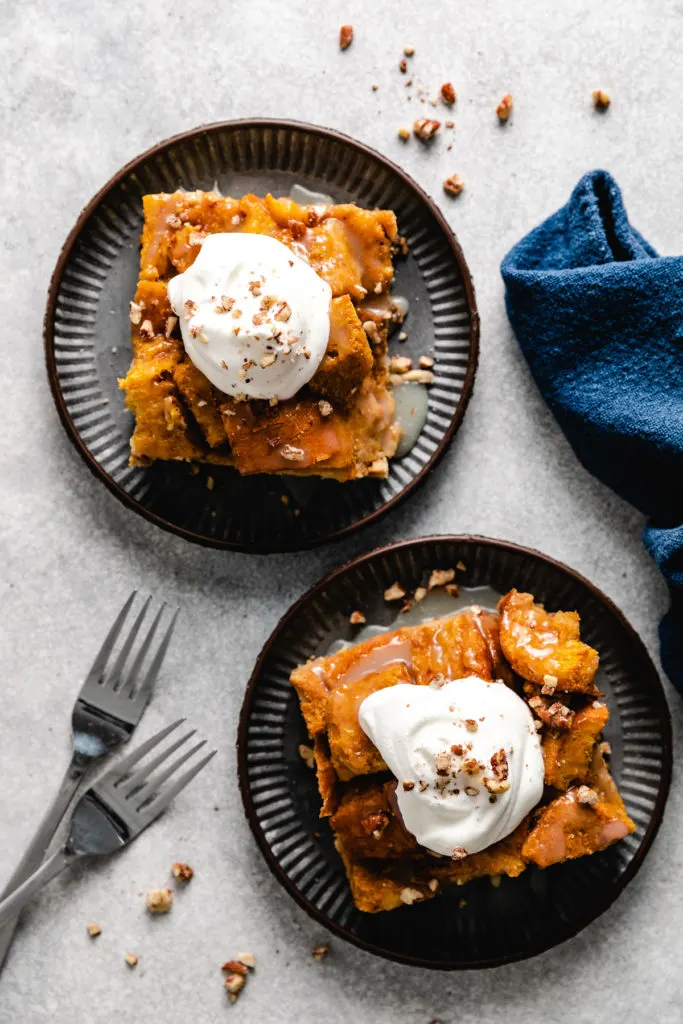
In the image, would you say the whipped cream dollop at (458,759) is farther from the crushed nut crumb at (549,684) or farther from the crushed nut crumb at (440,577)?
the crushed nut crumb at (440,577)

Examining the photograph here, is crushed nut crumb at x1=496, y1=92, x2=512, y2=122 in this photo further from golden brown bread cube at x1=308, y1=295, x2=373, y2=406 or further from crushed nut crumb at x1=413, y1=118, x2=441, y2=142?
golden brown bread cube at x1=308, y1=295, x2=373, y2=406

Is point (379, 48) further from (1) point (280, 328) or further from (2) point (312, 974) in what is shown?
(2) point (312, 974)

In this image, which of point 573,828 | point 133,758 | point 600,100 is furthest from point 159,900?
point 600,100

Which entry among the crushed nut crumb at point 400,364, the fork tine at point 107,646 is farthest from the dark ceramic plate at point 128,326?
the fork tine at point 107,646

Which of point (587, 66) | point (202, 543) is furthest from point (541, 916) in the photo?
point (587, 66)

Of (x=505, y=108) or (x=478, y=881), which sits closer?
(x=478, y=881)

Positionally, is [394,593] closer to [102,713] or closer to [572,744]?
[572,744]
